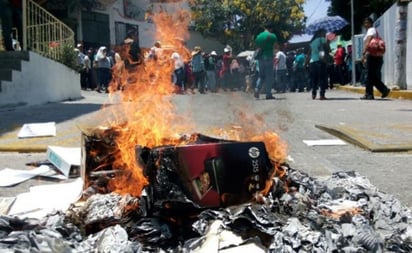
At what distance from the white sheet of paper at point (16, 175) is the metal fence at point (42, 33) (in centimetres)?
920

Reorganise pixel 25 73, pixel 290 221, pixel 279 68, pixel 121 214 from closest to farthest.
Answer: pixel 290 221 < pixel 121 214 < pixel 25 73 < pixel 279 68

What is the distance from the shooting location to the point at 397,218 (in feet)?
12.1

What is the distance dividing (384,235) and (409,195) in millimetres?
1247

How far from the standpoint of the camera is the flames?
4.23 metres

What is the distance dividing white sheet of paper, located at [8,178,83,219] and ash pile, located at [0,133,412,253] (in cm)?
44

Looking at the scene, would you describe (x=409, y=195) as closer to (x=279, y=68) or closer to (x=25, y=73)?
(x=25, y=73)

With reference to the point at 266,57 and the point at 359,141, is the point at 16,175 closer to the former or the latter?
the point at 359,141

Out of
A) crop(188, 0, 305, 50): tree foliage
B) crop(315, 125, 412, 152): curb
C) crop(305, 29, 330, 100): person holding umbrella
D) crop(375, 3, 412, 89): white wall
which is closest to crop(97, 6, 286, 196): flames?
crop(315, 125, 412, 152): curb

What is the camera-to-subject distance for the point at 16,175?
18.0ft

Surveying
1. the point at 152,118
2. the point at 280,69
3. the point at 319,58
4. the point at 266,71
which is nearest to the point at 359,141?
the point at 152,118

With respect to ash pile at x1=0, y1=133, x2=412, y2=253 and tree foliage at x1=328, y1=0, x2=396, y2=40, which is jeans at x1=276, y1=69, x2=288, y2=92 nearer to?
tree foliage at x1=328, y1=0, x2=396, y2=40

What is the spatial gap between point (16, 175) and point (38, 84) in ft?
28.6

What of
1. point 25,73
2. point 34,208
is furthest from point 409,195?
point 25,73

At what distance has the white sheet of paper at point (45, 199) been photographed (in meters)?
4.11
